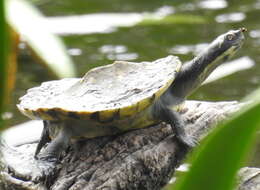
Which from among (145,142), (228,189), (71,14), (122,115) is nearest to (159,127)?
(145,142)

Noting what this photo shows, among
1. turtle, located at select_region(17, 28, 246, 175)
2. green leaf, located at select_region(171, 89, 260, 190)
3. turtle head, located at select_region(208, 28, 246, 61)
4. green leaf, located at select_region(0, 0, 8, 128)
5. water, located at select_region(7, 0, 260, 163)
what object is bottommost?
water, located at select_region(7, 0, 260, 163)

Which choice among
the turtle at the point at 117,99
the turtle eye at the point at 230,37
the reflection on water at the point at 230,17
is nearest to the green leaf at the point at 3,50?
the turtle at the point at 117,99

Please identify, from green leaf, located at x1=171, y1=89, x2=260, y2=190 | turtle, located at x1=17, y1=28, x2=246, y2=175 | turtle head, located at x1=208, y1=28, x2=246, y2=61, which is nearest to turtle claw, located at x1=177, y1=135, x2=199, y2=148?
turtle, located at x1=17, y1=28, x2=246, y2=175

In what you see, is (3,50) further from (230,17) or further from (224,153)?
(230,17)

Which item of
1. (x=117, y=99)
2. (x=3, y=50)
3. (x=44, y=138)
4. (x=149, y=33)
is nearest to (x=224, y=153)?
(x=3, y=50)

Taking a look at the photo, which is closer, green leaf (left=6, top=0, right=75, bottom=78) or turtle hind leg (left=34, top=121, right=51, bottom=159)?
turtle hind leg (left=34, top=121, right=51, bottom=159)

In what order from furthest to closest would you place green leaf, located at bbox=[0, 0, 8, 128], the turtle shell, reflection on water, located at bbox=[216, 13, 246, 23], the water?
reflection on water, located at bbox=[216, 13, 246, 23]
the water
the turtle shell
green leaf, located at bbox=[0, 0, 8, 128]

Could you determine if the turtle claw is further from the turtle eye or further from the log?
the turtle eye

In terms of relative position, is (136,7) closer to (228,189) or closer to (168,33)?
(168,33)
